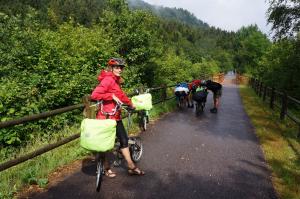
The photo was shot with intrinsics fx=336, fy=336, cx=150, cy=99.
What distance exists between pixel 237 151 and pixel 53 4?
10156 centimetres

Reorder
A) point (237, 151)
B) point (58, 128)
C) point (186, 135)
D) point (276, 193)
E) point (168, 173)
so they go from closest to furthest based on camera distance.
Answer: point (276, 193) → point (168, 173) → point (237, 151) → point (186, 135) → point (58, 128)

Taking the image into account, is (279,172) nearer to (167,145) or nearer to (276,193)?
(276,193)

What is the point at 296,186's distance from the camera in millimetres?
6312

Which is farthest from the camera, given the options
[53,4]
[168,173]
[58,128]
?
[53,4]

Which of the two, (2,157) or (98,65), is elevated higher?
(98,65)

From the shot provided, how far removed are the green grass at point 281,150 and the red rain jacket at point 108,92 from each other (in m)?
3.34

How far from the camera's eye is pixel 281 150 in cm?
914

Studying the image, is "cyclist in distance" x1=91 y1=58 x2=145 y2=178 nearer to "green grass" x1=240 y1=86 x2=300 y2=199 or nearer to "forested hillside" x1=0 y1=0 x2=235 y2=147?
"green grass" x1=240 y1=86 x2=300 y2=199

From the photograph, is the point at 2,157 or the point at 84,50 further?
the point at 84,50

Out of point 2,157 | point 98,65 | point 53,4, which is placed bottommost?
point 2,157

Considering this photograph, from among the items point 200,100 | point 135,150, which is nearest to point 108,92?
point 135,150

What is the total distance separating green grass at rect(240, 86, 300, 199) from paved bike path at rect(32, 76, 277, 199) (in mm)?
221

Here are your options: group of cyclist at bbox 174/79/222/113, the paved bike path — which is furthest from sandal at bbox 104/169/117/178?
group of cyclist at bbox 174/79/222/113

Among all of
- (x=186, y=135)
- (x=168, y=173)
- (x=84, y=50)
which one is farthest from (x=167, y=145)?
(x=84, y=50)
